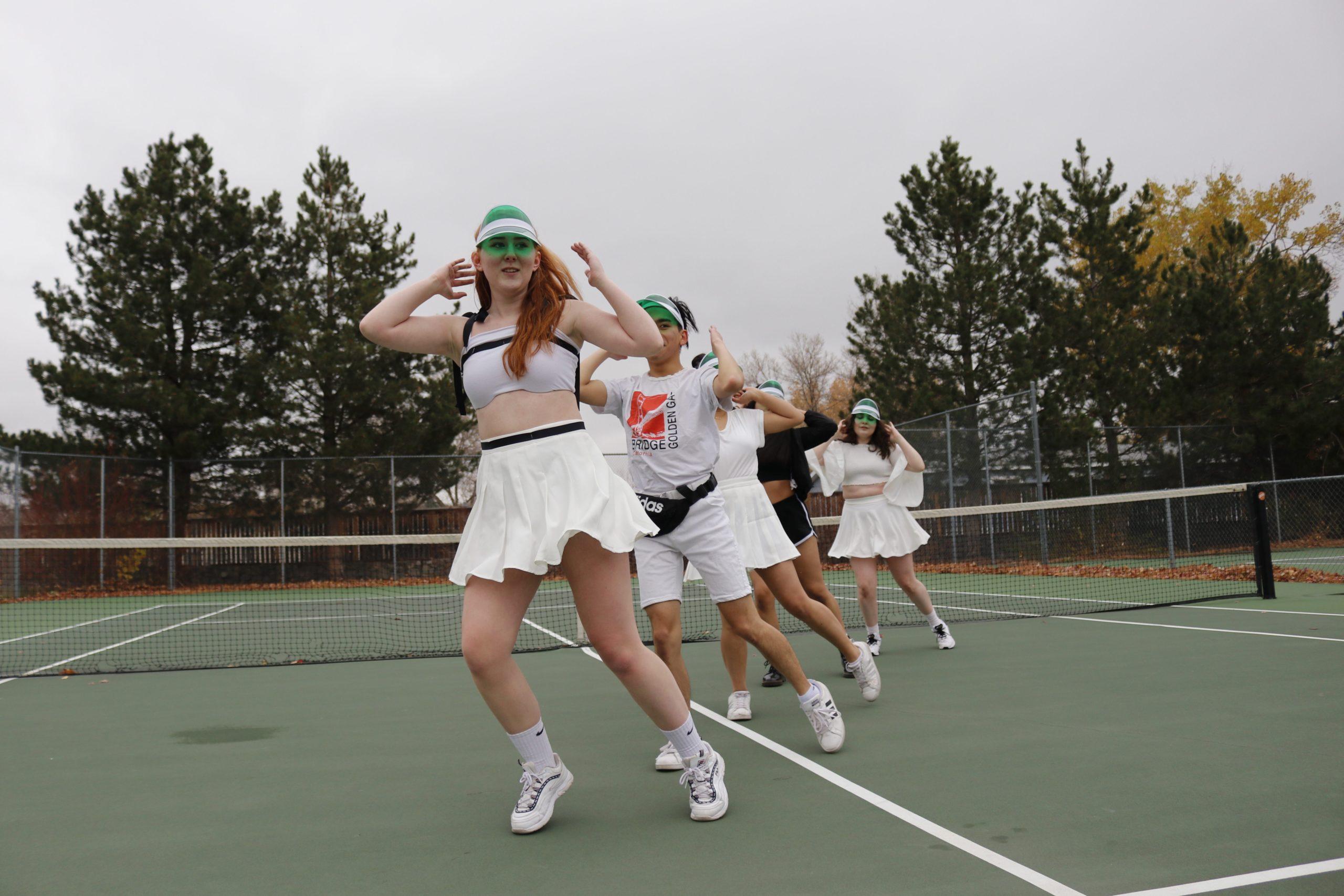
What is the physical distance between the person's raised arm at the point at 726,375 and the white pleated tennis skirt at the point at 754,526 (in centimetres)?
114

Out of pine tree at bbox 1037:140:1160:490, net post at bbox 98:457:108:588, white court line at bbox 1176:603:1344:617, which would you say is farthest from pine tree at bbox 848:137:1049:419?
net post at bbox 98:457:108:588

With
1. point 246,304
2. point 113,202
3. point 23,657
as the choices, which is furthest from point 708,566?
point 113,202

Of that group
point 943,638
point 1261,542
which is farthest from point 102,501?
point 1261,542

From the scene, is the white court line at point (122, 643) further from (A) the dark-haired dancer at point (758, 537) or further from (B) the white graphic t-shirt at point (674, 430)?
(B) the white graphic t-shirt at point (674, 430)

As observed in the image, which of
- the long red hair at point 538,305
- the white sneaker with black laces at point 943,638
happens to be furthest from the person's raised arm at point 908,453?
the long red hair at point 538,305

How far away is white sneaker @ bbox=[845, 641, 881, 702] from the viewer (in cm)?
540

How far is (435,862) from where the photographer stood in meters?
3.12

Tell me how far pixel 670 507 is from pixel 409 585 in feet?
58.9

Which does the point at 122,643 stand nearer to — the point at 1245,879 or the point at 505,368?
the point at 505,368

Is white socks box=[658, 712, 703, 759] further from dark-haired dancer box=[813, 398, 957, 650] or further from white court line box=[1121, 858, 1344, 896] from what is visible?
dark-haired dancer box=[813, 398, 957, 650]

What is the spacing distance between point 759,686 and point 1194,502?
17272mm

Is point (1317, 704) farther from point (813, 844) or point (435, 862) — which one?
point (435, 862)

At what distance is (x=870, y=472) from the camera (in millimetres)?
7430

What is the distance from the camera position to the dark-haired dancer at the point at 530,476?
320cm
